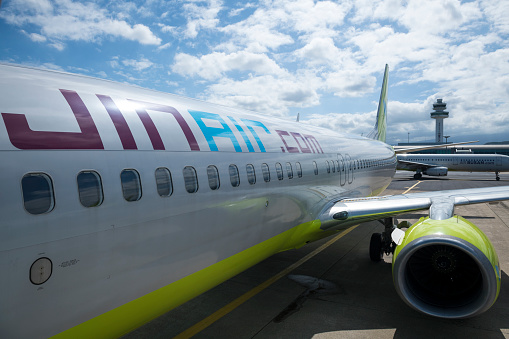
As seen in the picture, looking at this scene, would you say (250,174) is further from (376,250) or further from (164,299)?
(376,250)

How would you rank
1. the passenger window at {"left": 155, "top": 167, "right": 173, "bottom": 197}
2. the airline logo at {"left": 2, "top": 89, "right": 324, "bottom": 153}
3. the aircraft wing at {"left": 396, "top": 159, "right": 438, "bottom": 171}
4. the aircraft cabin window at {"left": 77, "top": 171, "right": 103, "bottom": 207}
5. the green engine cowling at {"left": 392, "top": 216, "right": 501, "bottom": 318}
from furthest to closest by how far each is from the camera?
1. the aircraft wing at {"left": 396, "top": 159, "right": 438, "bottom": 171}
2. the green engine cowling at {"left": 392, "top": 216, "right": 501, "bottom": 318}
3. the passenger window at {"left": 155, "top": 167, "right": 173, "bottom": 197}
4. the aircraft cabin window at {"left": 77, "top": 171, "right": 103, "bottom": 207}
5. the airline logo at {"left": 2, "top": 89, "right": 324, "bottom": 153}

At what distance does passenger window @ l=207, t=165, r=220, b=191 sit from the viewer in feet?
16.4

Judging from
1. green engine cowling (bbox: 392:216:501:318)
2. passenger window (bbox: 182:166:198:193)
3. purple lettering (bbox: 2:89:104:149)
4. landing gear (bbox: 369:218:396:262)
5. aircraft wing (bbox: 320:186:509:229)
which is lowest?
landing gear (bbox: 369:218:396:262)

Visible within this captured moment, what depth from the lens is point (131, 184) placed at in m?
3.85

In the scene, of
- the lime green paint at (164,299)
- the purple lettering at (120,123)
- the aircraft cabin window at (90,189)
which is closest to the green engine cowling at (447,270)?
the lime green paint at (164,299)

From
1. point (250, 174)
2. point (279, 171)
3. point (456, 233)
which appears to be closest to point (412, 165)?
point (279, 171)

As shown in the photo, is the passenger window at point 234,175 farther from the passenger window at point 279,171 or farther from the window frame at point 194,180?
the passenger window at point 279,171

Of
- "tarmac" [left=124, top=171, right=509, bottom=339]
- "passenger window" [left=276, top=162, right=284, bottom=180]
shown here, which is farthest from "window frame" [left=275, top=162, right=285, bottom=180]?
"tarmac" [left=124, top=171, right=509, bottom=339]

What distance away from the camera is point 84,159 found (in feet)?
11.3

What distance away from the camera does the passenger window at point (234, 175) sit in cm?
549

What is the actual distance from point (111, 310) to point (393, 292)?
20.2ft

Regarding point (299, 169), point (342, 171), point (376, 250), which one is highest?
point (299, 169)

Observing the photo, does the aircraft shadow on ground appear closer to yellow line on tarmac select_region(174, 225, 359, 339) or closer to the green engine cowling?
the green engine cowling

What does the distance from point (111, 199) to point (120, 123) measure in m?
0.90
